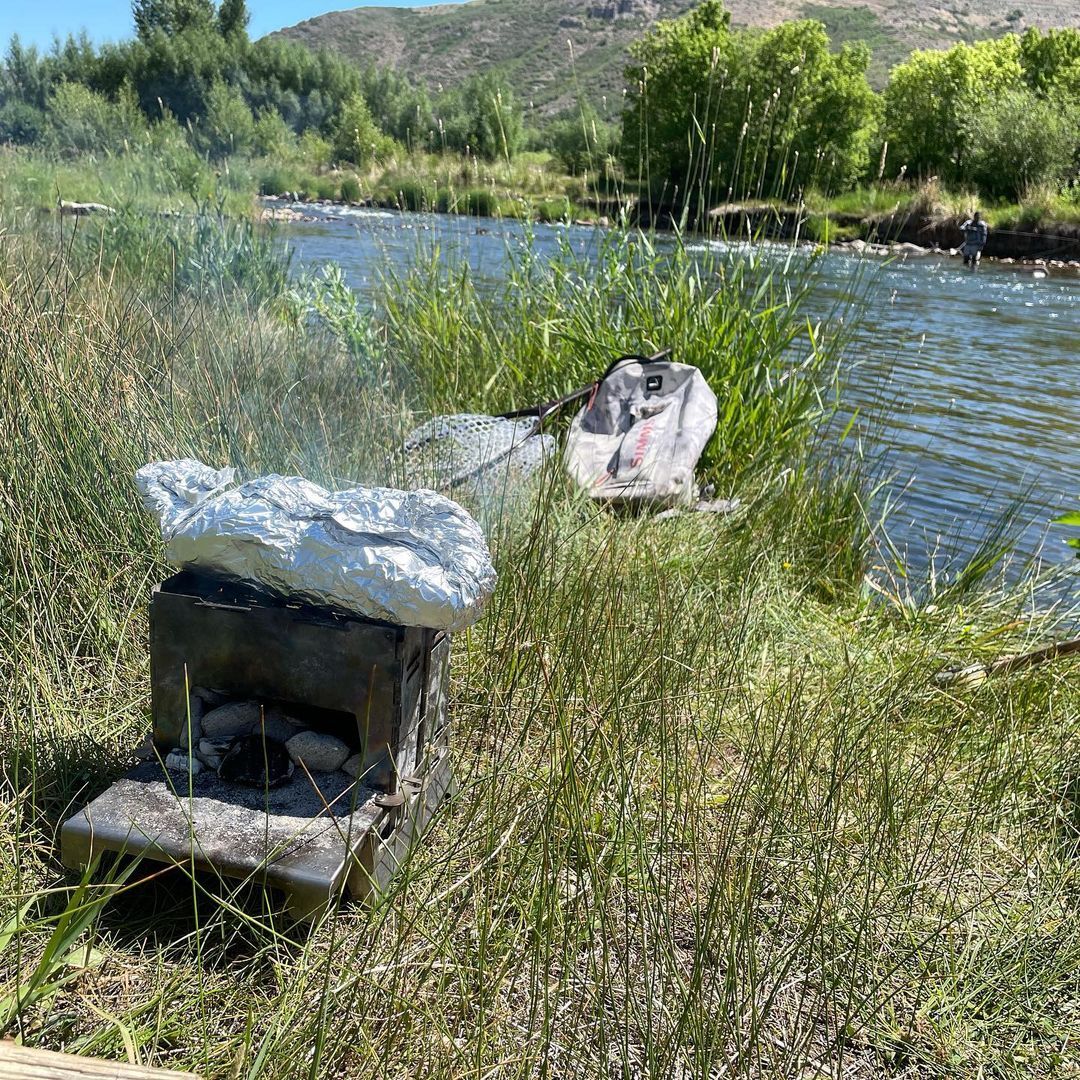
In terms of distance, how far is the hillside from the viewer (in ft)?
378

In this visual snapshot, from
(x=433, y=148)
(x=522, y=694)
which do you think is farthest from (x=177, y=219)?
(x=522, y=694)

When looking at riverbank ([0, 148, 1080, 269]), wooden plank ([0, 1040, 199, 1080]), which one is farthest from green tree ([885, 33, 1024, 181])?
wooden plank ([0, 1040, 199, 1080])

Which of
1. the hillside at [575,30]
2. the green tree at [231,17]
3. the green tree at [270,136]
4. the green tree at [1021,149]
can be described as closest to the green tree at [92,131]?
the green tree at [270,136]

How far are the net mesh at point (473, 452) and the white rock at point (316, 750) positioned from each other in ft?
3.63

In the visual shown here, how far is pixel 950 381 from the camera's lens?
10219 millimetres

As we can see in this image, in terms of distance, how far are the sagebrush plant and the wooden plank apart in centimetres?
14

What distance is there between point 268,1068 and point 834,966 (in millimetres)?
808

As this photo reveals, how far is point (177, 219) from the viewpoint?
5750mm

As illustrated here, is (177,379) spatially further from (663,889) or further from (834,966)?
(834,966)

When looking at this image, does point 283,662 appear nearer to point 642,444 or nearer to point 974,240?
point 642,444

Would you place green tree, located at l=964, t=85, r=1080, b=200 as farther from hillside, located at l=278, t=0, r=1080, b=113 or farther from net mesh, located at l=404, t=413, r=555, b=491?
hillside, located at l=278, t=0, r=1080, b=113

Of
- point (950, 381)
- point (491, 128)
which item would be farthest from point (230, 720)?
point (950, 381)

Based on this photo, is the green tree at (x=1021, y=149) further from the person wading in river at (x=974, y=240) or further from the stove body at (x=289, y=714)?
the stove body at (x=289, y=714)

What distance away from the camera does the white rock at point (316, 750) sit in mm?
1726
